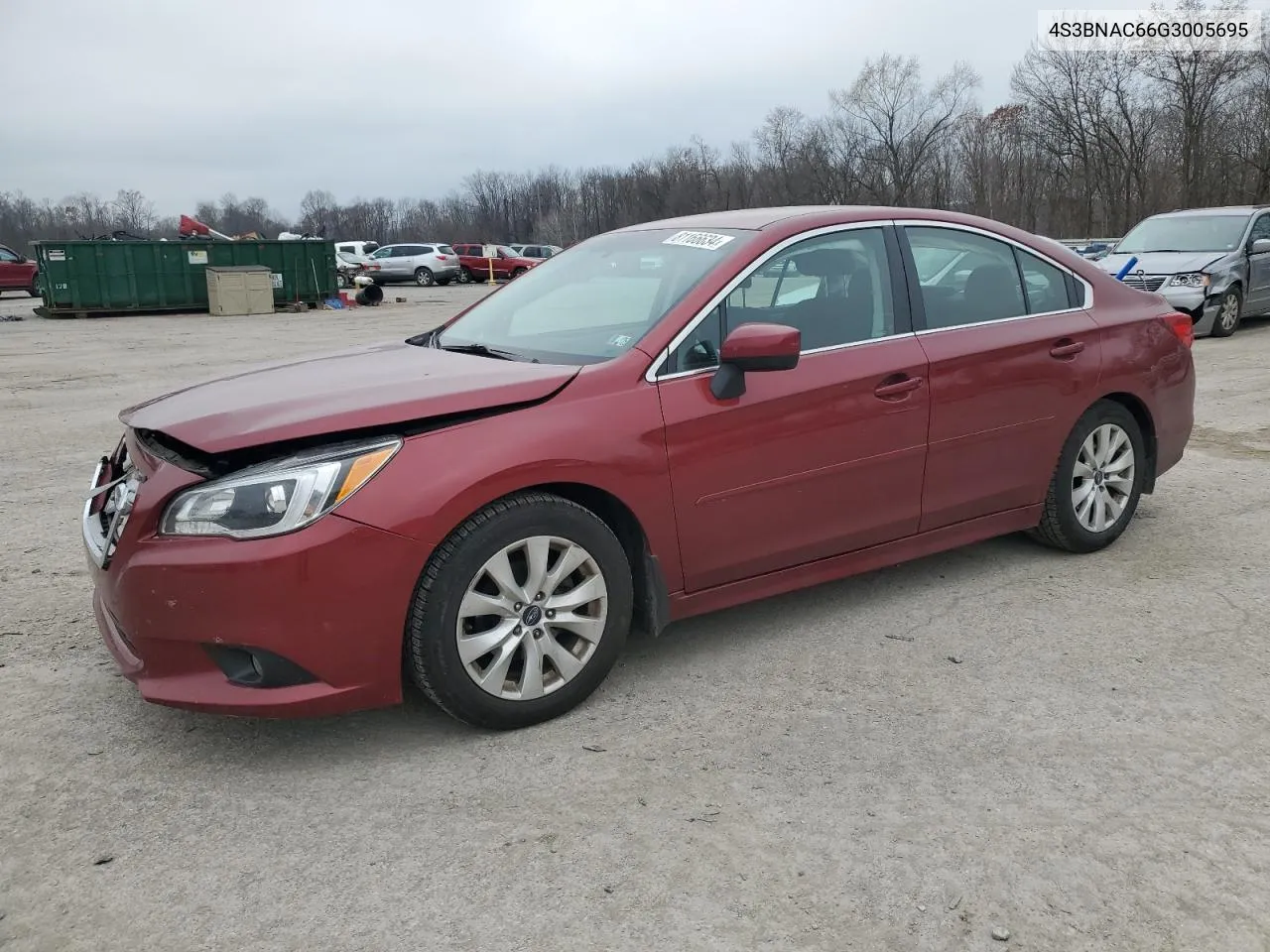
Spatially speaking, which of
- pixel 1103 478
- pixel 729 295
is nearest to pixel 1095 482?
pixel 1103 478

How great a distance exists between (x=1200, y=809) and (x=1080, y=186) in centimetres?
6588

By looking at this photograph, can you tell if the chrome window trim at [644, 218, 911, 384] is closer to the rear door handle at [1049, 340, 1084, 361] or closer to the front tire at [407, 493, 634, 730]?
the front tire at [407, 493, 634, 730]

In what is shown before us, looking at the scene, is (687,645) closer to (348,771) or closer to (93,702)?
(348,771)

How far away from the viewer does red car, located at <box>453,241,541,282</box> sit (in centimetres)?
4303

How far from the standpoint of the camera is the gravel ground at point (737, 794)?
91.9 inches

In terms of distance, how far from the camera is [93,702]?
345 centimetres

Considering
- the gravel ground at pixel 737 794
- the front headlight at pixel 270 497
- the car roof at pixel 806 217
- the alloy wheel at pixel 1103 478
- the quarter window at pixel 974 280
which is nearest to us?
the gravel ground at pixel 737 794

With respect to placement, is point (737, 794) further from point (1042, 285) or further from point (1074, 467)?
point (1042, 285)

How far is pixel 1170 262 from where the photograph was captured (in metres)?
13.7

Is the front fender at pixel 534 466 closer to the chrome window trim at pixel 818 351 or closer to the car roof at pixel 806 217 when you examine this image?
the chrome window trim at pixel 818 351

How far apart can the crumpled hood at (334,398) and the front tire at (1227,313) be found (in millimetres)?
13038

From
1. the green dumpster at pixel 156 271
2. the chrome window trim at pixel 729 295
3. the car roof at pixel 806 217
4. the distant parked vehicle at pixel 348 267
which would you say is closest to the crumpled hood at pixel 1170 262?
the car roof at pixel 806 217

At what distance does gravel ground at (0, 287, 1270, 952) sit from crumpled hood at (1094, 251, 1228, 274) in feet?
34.5

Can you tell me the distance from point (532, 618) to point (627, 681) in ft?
1.94
